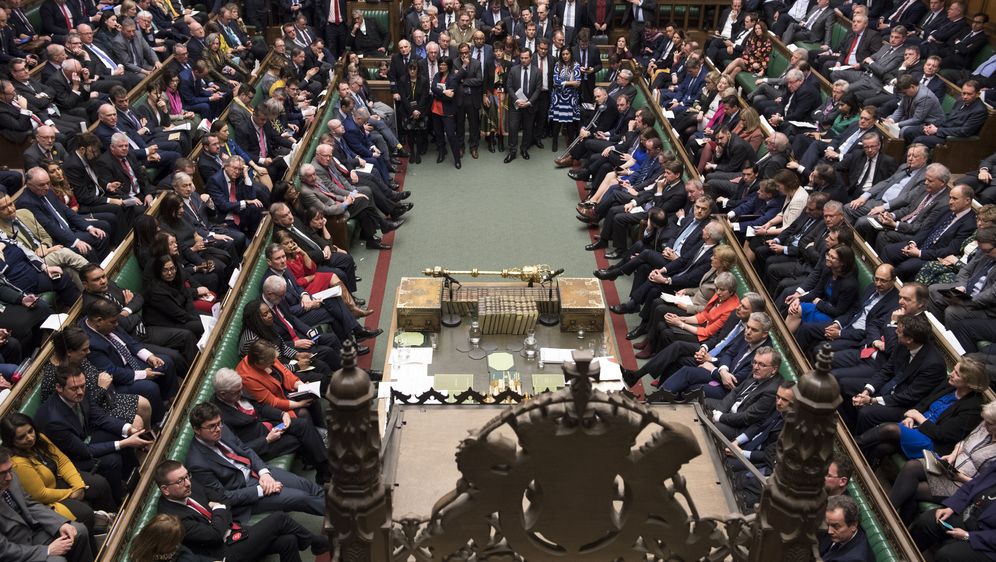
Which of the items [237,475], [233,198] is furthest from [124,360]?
[233,198]

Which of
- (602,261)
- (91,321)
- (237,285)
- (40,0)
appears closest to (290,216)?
(237,285)

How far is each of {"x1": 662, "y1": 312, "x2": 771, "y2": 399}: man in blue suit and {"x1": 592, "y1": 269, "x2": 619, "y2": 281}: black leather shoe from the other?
2213 mm

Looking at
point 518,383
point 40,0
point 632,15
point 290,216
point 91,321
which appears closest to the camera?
point 91,321

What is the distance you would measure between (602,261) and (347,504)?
24.0 feet

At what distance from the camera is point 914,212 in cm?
767

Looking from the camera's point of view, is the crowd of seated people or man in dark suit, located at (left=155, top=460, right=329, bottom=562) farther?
the crowd of seated people

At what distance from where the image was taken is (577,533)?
7.30 ft

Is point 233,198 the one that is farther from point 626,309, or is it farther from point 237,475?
point 237,475

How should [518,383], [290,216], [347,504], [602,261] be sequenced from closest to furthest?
[347,504], [518,383], [290,216], [602,261]

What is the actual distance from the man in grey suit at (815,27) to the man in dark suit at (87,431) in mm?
10933

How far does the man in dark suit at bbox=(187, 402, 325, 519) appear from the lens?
4.82m

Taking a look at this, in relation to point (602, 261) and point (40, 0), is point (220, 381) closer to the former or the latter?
point (602, 261)

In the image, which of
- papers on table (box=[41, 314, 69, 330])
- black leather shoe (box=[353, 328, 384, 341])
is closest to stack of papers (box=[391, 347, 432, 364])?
black leather shoe (box=[353, 328, 384, 341])

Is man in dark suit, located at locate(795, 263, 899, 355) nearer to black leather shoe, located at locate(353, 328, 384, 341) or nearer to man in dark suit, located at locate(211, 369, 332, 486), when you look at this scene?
black leather shoe, located at locate(353, 328, 384, 341)
